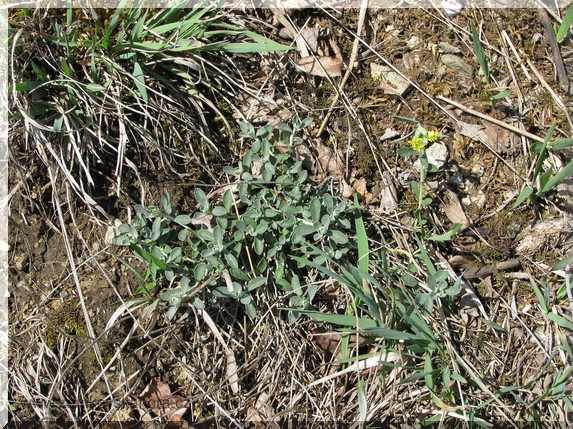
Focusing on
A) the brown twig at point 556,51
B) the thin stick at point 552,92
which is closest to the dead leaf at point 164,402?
the thin stick at point 552,92

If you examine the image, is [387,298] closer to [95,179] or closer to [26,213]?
[95,179]

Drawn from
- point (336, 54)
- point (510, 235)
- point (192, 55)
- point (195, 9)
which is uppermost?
point (195, 9)

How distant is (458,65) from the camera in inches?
105

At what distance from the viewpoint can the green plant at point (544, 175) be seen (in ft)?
7.64

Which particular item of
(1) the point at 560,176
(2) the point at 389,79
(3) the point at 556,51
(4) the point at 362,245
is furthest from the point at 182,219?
(3) the point at 556,51

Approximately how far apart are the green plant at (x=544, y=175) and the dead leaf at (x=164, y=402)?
1.93 m

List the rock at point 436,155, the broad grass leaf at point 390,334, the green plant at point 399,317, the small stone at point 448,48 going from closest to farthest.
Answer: the broad grass leaf at point 390,334 → the green plant at point 399,317 → the rock at point 436,155 → the small stone at point 448,48

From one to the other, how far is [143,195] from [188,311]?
0.61 m

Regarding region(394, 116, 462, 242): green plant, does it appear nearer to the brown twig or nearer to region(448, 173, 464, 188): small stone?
region(448, 173, 464, 188): small stone

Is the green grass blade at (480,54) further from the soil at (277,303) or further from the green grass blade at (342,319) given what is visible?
the green grass blade at (342,319)

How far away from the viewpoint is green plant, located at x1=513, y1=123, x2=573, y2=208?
91.7 inches

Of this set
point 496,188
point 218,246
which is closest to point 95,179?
point 218,246

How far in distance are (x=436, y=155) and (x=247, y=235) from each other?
1.06 m

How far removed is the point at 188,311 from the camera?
2.41 metres
